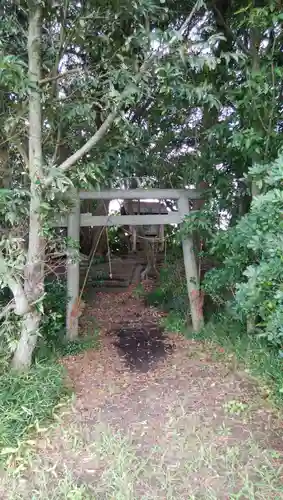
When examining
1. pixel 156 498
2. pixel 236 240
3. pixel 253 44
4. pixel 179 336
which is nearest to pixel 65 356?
pixel 179 336

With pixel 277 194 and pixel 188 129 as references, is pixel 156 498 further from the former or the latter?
pixel 188 129

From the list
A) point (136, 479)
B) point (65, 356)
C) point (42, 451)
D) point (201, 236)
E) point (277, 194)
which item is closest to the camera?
point (277, 194)

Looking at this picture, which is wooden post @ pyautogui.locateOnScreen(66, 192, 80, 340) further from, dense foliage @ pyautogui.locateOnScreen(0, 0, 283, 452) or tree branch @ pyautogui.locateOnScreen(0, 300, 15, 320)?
tree branch @ pyautogui.locateOnScreen(0, 300, 15, 320)

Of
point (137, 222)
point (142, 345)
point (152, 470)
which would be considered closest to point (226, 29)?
point (137, 222)

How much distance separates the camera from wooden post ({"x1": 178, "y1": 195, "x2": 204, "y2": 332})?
15.6 feet

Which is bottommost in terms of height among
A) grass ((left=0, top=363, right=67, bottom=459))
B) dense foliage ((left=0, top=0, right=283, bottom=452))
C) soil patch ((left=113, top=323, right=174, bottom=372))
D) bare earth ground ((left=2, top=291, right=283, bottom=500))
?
soil patch ((left=113, top=323, right=174, bottom=372))

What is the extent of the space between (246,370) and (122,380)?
1.28 meters

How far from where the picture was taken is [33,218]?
9.87 ft

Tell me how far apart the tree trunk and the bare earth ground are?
70cm

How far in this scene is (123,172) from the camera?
3820mm

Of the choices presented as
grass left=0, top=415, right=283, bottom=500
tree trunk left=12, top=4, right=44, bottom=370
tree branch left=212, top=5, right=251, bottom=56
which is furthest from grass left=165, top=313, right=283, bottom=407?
tree branch left=212, top=5, right=251, bottom=56

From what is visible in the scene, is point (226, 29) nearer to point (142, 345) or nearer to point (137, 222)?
point (137, 222)

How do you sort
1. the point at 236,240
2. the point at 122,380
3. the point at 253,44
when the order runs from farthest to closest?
1. the point at 122,380
2. the point at 253,44
3. the point at 236,240

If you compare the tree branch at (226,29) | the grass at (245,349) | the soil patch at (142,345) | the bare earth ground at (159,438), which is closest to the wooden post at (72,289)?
the bare earth ground at (159,438)
